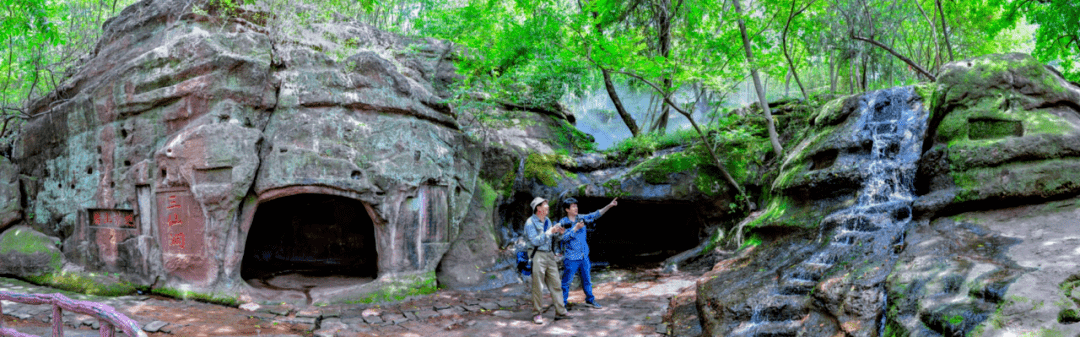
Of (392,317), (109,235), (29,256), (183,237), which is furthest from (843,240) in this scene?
(29,256)

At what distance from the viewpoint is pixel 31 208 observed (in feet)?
35.5

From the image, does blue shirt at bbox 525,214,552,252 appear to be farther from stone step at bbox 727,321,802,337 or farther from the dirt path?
stone step at bbox 727,321,802,337

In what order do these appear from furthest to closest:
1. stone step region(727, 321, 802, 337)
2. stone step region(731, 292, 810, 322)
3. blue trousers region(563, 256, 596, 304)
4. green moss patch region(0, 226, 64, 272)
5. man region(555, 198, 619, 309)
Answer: green moss patch region(0, 226, 64, 272)
blue trousers region(563, 256, 596, 304)
man region(555, 198, 619, 309)
stone step region(731, 292, 810, 322)
stone step region(727, 321, 802, 337)

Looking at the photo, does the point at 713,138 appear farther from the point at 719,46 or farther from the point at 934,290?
the point at 934,290

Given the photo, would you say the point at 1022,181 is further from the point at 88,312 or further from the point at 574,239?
the point at 88,312

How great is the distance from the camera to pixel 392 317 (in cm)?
820

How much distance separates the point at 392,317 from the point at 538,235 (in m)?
2.65

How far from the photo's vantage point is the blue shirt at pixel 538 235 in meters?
7.15

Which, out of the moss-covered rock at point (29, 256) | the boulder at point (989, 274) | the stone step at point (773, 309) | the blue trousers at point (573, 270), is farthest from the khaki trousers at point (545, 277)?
the moss-covered rock at point (29, 256)

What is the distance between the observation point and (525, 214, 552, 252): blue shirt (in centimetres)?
715

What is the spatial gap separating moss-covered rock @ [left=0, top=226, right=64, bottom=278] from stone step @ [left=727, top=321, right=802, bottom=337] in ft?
35.8

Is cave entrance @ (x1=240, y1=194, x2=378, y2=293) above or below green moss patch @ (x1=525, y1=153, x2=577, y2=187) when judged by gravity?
below

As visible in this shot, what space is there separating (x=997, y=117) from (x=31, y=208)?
1564 centimetres

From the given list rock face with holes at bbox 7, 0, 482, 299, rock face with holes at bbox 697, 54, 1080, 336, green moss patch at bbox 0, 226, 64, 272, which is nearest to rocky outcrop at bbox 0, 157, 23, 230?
rock face with holes at bbox 7, 0, 482, 299
